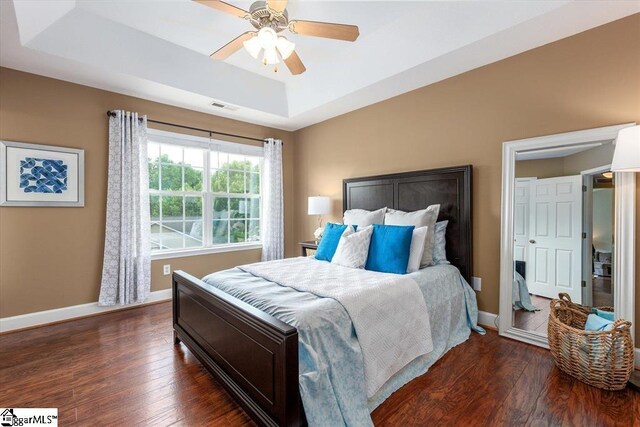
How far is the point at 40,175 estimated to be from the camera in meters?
3.03

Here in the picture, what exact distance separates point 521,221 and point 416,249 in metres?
1.00

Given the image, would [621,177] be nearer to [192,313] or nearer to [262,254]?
[192,313]

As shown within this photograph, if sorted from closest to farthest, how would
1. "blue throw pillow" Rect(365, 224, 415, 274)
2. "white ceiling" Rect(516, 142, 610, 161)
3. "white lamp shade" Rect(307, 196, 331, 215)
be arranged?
"white ceiling" Rect(516, 142, 610, 161), "blue throw pillow" Rect(365, 224, 415, 274), "white lamp shade" Rect(307, 196, 331, 215)

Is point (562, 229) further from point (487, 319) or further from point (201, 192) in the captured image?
point (201, 192)

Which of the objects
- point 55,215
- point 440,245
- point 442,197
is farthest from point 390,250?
point 55,215

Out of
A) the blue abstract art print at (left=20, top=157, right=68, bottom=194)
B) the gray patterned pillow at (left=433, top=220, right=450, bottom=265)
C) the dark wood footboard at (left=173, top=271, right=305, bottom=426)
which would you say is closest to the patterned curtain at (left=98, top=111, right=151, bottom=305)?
the blue abstract art print at (left=20, top=157, right=68, bottom=194)

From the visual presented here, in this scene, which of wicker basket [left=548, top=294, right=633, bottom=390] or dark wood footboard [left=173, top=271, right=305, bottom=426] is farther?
wicker basket [left=548, top=294, right=633, bottom=390]

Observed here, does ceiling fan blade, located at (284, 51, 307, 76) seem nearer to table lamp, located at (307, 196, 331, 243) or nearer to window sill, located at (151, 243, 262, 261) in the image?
table lamp, located at (307, 196, 331, 243)

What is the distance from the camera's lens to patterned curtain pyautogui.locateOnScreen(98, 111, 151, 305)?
337 cm

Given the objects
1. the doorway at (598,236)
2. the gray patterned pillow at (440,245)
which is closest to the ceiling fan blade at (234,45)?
the gray patterned pillow at (440,245)

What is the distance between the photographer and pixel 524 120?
2.68 metres

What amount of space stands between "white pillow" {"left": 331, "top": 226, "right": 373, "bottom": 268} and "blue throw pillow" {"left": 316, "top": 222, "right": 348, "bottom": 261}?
0.44 ft

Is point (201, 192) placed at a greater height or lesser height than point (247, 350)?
greater

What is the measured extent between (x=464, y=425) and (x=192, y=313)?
1.97 m
